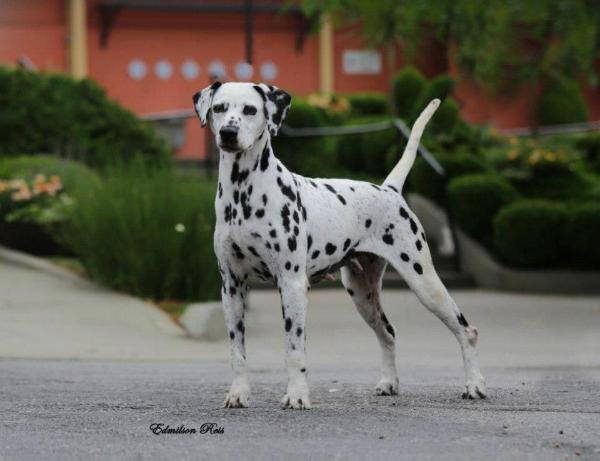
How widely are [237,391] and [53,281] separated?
8.08m

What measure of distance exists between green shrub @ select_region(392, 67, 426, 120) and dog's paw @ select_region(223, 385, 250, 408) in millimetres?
15489

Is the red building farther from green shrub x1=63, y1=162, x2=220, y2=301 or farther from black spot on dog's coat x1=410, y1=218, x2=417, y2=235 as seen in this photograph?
black spot on dog's coat x1=410, y1=218, x2=417, y2=235

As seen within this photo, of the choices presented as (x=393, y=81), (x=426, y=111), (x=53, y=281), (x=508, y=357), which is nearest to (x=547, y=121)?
(x=393, y=81)

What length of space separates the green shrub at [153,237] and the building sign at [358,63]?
19.8 metres

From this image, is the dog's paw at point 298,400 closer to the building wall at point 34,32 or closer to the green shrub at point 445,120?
the green shrub at point 445,120

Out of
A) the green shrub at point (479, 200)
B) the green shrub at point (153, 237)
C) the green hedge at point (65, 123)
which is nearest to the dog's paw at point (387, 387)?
the green shrub at point (153, 237)

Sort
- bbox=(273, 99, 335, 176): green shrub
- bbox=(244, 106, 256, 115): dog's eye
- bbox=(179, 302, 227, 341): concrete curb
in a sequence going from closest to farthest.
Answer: bbox=(244, 106, 256, 115): dog's eye
bbox=(179, 302, 227, 341): concrete curb
bbox=(273, 99, 335, 176): green shrub

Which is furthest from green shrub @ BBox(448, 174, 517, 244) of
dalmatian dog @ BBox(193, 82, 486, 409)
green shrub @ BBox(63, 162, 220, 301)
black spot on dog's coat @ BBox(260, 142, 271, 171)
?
black spot on dog's coat @ BBox(260, 142, 271, 171)

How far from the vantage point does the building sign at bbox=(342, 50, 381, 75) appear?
112ft

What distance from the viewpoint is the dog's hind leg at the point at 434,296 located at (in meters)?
7.98

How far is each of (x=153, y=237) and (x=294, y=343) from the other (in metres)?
6.99

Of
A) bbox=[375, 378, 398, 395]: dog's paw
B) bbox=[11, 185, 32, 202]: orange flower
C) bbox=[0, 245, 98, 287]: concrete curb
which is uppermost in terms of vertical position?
bbox=[11, 185, 32, 202]: orange flower

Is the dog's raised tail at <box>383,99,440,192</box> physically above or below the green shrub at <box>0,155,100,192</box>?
above

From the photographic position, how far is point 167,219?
14.2 meters
